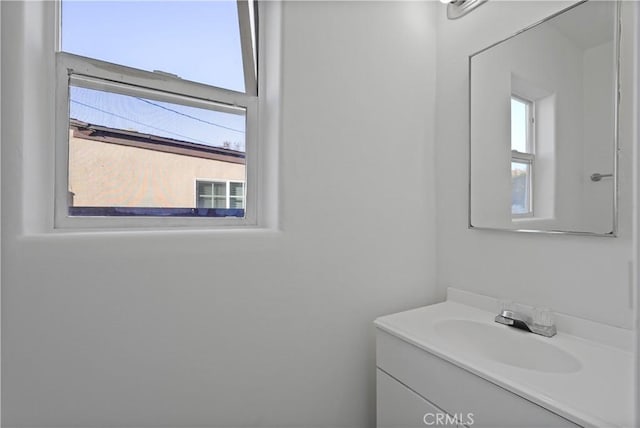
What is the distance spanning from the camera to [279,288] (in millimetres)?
1109

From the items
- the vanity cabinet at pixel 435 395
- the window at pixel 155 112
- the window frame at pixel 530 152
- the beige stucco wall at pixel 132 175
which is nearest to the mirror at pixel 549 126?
the window frame at pixel 530 152

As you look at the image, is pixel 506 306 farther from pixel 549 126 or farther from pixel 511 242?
pixel 549 126

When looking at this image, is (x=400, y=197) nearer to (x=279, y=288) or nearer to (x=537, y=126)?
(x=537, y=126)

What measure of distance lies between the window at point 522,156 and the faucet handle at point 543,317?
0.36 metres

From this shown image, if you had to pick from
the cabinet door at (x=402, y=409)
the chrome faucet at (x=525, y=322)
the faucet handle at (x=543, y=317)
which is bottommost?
the cabinet door at (x=402, y=409)

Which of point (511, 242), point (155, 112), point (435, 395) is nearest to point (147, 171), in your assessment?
point (155, 112)

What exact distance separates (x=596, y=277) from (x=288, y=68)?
4.29 feet

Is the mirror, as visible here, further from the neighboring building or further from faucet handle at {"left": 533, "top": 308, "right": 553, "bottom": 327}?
the neighboring building

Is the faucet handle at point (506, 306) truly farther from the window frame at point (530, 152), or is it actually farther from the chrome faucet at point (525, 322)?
the window frame at point (530, 152)

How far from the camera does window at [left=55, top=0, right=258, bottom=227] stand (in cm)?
95

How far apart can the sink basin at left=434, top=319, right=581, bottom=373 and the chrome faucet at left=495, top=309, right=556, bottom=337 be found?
A: 2 cm

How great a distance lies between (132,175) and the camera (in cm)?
102

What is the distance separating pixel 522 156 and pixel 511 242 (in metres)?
0.35

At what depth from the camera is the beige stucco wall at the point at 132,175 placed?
3.14 ft
